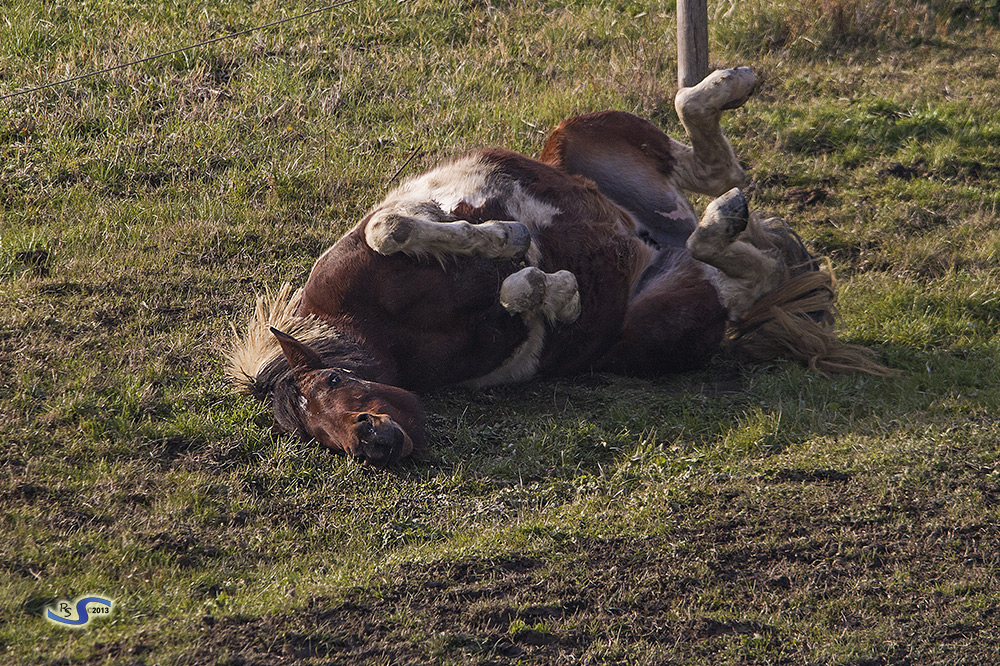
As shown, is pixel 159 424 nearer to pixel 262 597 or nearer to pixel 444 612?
pixel 262 597

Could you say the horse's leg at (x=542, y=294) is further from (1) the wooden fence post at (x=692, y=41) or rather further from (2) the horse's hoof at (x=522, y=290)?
(1) the wooden fence post at (x=692, y=41)

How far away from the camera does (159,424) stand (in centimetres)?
476

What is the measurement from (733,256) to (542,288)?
108 cm

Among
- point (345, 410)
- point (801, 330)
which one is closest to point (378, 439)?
point (345, 410)

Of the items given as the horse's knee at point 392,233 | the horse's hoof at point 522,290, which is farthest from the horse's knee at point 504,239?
the horse's knee at point 392,233

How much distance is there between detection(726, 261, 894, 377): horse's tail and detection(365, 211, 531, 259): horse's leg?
1410mm

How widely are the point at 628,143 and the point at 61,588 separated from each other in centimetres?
371

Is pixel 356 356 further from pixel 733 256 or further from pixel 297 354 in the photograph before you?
pixel 733 256

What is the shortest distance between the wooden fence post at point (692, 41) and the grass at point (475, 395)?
1.25ft

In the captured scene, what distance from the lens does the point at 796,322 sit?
5.29 meters

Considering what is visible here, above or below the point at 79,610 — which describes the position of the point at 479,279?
above

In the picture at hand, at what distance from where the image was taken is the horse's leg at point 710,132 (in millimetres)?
5457

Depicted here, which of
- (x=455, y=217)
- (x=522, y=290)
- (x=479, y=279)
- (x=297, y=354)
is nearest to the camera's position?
(x=297, y=354)

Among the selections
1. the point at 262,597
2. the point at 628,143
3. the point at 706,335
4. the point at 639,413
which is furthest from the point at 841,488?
the point at 628,143
